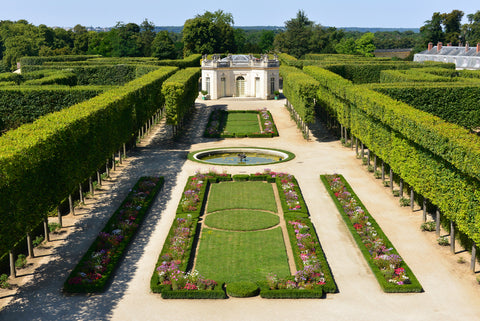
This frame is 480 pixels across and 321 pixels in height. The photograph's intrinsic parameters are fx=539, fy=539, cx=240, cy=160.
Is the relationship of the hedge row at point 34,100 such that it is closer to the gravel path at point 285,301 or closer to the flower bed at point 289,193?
the gravel path at point 285,301

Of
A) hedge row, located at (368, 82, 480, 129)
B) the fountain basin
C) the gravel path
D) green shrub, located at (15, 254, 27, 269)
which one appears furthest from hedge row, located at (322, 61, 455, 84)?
green shrub, located at (15, 254, 27, 269)

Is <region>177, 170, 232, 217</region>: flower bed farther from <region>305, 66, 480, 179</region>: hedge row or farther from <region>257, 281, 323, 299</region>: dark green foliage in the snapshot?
<region>305, 66, 480, 179</region>: hedge row

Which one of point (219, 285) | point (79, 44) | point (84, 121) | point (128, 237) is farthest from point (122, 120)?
point (79, 44)

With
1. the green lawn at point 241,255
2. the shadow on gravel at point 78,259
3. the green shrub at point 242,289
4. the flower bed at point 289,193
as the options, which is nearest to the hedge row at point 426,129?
the flower bed at point 289,193

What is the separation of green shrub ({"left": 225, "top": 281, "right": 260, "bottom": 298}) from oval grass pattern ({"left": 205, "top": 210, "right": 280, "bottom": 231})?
7547 mm

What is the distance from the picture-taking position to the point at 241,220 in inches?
1325

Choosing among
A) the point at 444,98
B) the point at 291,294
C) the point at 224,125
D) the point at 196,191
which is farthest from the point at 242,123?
the point at 291,294

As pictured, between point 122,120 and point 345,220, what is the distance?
824 inches

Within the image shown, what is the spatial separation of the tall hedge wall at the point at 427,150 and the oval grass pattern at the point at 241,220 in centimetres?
926

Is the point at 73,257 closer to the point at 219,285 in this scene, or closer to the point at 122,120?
the point at 219,285

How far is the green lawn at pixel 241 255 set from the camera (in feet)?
86.8

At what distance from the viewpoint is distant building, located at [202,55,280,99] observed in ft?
277

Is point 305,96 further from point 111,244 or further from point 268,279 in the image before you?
point 268,279

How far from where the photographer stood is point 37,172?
88.7ft
